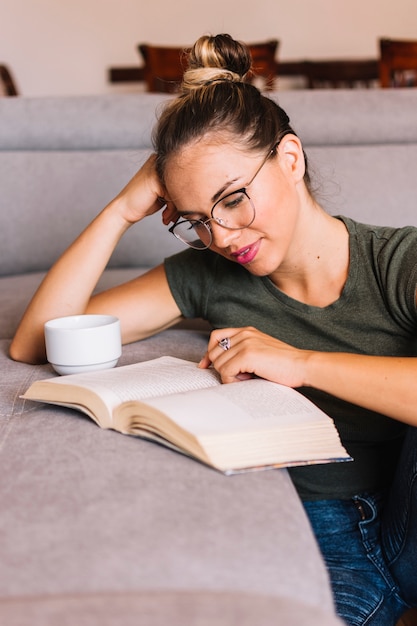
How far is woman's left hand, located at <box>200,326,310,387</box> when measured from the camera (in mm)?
952

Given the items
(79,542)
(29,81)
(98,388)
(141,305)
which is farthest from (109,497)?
(29,81)

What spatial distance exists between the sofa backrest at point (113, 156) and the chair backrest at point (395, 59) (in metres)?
1.42

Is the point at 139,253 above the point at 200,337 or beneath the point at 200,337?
beneath

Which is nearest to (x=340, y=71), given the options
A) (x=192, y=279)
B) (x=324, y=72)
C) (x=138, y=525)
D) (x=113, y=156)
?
(x=324, y=72)

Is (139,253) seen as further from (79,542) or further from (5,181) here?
(79,542)

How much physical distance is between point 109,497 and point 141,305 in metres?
0.69

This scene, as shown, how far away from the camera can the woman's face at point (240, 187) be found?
108 centimetres

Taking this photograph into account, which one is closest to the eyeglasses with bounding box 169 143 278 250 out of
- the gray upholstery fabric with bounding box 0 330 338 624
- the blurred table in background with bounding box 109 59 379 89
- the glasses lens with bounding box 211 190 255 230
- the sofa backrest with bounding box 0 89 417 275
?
the glasses lens with bounding box 211 190 255 230

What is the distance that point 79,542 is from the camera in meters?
0.61

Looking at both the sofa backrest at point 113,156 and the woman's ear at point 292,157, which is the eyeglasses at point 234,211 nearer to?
the woman's ear at point 292,157

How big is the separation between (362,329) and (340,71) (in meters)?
3.54

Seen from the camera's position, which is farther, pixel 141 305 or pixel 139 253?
pixel 139 253

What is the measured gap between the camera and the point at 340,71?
4344mm

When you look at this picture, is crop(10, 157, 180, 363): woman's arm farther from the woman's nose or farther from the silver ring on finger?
the silver ring on finger
